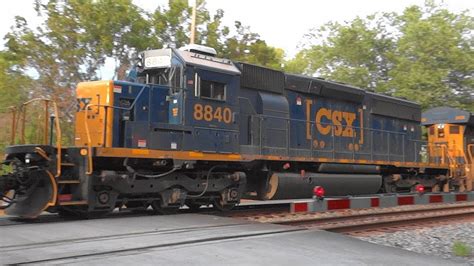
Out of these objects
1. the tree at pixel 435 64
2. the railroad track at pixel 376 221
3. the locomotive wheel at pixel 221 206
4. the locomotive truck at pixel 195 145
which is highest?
the tree at pixel 435 64

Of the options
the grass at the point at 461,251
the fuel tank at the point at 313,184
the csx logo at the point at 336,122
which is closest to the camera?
the grass at the point at 461,251

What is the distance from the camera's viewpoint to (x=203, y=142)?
9875mm

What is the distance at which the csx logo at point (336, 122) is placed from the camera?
1330cm

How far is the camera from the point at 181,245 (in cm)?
623

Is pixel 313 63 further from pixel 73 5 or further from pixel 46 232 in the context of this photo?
pixel 46 232

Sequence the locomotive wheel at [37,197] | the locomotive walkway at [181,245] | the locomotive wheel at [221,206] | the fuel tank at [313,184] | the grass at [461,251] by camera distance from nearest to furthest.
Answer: the locomotive walkway at [181,245]
the grass at [461,251]
the locomotive wheel at [37,197]
the locomotive wheel at [221,206]
the fuel tank at [313,184]

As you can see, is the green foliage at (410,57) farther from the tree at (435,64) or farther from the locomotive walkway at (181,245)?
the locomotive walkway at (181,245)

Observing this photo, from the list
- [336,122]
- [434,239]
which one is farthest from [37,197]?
[336,122]

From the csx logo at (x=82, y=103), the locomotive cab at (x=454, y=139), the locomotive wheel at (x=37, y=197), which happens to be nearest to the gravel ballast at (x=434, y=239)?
the locomotive wheel at (x=37, y=197)

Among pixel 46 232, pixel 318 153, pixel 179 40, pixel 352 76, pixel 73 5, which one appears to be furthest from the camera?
pixel 352 76

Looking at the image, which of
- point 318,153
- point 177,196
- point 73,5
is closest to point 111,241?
point 177,196

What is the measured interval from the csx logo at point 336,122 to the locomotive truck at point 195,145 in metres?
0.03

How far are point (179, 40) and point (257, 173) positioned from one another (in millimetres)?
12574

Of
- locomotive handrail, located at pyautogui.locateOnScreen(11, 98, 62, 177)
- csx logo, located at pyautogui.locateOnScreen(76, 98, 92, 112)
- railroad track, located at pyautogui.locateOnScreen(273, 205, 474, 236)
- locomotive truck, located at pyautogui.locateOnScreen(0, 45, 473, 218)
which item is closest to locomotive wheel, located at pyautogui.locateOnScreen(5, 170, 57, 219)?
locomotive truck, located at pyautogui.locateOnScreen(0, 45, 473, 218)
